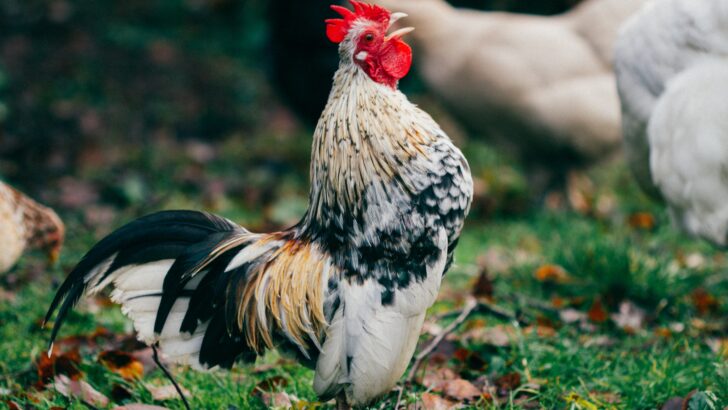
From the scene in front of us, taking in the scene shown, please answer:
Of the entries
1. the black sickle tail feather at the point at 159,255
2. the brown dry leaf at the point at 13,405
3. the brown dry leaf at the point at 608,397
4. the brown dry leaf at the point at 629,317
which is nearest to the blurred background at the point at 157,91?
the brown dry leaf at the point at 13,405

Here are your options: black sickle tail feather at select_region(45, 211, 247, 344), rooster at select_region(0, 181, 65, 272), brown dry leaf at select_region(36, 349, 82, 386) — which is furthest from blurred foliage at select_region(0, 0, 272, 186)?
black sickle tail feather at select_region(45, 211, 247, 344)

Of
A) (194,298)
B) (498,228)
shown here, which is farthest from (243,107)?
(194,298)

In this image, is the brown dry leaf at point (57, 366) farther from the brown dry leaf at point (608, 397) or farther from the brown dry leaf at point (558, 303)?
the brown dry leaf at point (558, 303)

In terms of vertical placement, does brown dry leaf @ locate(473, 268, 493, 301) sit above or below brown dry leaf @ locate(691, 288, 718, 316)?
above

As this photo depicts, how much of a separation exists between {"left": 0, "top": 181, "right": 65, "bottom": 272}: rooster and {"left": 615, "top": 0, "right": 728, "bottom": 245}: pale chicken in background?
274 cm

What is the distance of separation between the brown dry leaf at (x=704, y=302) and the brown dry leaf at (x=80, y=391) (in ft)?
9.00

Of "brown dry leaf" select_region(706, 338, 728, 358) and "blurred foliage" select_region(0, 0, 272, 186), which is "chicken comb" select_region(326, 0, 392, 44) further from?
"blurred foliage" select_region(0, 0, 272, 186)

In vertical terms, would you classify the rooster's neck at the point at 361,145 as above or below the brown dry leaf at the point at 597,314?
above

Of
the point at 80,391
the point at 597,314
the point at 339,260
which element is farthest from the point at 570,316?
the point at 80,391

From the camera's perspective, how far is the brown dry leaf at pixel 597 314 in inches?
137

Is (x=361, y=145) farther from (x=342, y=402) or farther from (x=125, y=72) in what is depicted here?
(x=125, y=72)

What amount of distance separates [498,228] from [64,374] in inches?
126

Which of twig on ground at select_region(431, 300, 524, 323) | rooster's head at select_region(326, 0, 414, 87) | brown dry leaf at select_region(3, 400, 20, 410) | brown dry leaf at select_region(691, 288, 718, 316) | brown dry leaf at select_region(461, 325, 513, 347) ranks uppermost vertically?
rooster's head at select_region(326, 0, 414, 87)

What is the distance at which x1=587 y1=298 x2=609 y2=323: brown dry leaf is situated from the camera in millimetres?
3484
